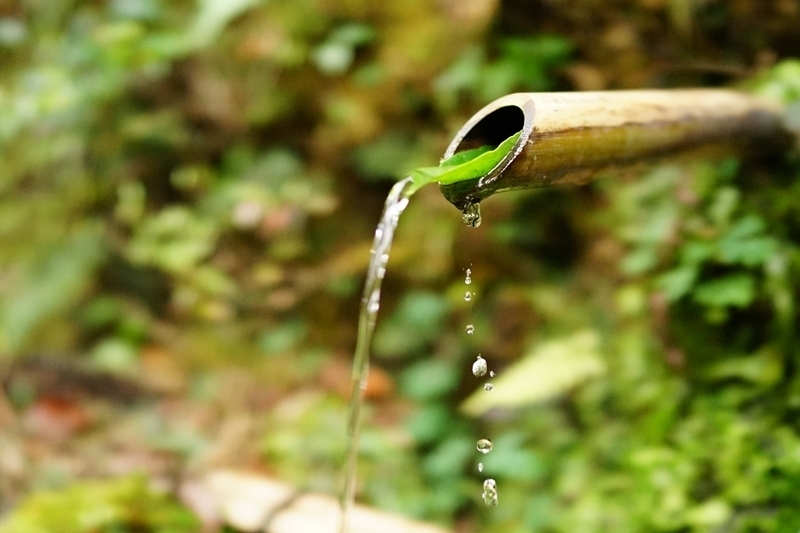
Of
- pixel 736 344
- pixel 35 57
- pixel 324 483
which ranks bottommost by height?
pixel 324 483

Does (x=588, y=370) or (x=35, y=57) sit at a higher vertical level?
(x=35, y=57)

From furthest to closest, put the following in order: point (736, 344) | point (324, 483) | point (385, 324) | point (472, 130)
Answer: point (385, 324)
point (324, 483)
point (736, 344)
point (472, 130)

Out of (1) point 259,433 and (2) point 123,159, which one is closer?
(1) point 259,433

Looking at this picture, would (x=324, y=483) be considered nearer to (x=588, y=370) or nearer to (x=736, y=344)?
(x=588, y=370)

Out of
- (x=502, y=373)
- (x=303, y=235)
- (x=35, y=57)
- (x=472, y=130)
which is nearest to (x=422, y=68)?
(x=303, y=235)

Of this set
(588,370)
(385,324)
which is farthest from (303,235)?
(588,370)

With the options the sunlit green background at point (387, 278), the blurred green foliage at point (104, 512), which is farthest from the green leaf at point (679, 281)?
the blurred green foliage at point (104, 512)

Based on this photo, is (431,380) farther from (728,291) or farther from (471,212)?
(471,212)

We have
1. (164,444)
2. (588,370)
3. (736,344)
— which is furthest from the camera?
(164,444)

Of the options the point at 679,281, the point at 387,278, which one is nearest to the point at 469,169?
the point at 679,281
